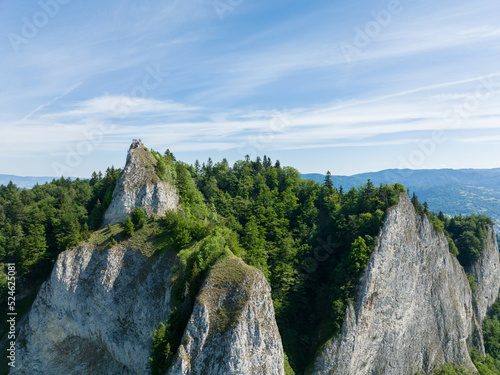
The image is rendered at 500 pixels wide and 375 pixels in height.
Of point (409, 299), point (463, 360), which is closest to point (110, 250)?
point (409, 299)

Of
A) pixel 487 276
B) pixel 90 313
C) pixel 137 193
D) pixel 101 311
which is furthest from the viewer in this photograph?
pixel 487 276

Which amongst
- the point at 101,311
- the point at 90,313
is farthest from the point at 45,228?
the point at 101,311

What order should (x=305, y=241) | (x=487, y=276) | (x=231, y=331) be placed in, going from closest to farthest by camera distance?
(x=231, y=331) < (x=305, y=241) < (x=487, y=276)

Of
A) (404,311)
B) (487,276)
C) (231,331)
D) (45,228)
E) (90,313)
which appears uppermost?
(45,228)

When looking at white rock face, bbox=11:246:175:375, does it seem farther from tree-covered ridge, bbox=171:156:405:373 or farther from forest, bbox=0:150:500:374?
tree-covered ridge, bbox=171:156:405:373

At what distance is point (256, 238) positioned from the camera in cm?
5422

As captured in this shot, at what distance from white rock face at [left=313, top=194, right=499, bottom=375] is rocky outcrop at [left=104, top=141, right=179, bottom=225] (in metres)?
34.7

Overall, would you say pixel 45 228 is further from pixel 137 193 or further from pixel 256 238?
pixel 256 238

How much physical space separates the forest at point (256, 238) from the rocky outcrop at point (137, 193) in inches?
75.4

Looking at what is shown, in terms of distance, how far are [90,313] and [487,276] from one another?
359ft

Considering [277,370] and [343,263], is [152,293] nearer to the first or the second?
[277,370]

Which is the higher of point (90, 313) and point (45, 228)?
point (45, 228)

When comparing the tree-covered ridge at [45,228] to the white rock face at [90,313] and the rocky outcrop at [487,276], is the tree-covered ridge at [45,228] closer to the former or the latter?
the white rock face at [90,313]

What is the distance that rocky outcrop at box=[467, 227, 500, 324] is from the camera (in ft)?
267
